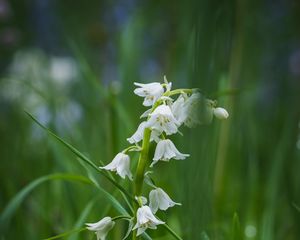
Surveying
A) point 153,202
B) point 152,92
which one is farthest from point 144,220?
point 152,92

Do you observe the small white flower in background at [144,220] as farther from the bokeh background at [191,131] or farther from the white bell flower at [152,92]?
the white bell flower at [152,92]

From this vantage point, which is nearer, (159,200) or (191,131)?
(191,131)

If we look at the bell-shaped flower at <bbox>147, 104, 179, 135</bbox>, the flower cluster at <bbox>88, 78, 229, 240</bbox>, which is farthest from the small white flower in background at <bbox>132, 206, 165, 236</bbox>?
the bell-shaped flower at <bbox>147, 104, 179, 135</bbox>

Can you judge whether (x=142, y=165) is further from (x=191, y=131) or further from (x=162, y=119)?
(x=191, y=131)

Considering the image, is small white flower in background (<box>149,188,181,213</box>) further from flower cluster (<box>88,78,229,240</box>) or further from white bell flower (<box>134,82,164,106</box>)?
white bell flower (<box>134,82,164,106</box>)

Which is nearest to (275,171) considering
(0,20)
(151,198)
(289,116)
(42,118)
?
(289,116)
